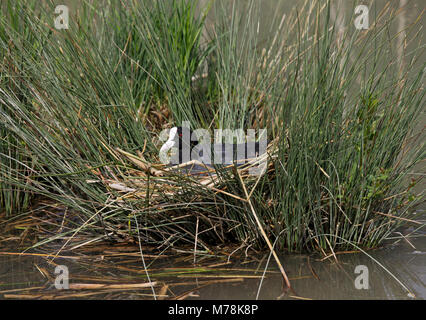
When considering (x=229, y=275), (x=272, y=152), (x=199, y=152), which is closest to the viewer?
(x=229, y=275)

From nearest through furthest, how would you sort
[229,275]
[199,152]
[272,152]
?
[229,275], [272,152], [199,152]

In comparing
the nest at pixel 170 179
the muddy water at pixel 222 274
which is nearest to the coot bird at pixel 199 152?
the nest at pixel 170 179

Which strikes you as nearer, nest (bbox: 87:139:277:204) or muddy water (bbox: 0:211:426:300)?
muddy water (bbox: 0:211:426:300)

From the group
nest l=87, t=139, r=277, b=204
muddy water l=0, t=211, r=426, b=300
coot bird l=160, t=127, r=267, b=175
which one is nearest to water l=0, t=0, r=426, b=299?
muddy water l=0, t=211, r=426, b=300

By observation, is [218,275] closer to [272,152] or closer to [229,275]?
[229,275]

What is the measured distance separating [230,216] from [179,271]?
30cm

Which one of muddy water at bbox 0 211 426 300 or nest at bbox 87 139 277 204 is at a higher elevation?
nest at bbox 87 139 277 204

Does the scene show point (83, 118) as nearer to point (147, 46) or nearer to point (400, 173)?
point (147, 46)

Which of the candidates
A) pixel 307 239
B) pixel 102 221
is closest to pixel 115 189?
pixel 102 221

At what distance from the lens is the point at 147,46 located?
2.33 m

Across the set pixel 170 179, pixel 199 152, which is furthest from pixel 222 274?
pixel 199 152

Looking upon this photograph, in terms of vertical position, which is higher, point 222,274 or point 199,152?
point 199,152

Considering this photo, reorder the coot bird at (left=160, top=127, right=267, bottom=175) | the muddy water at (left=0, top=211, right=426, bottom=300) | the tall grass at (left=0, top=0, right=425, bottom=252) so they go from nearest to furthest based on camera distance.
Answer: the muddy water at (left=0, top=211, right=426, bottom=300), the tall grass at (left=0, top=0, right=425, bottom=252), the coot bird at (left=160, top=127, right=267, bottom=175)

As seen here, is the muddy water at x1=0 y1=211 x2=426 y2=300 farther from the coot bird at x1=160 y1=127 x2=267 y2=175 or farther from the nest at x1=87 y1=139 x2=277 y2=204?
the coot bird at x1=160 y1=127 x2=267 y2=175
